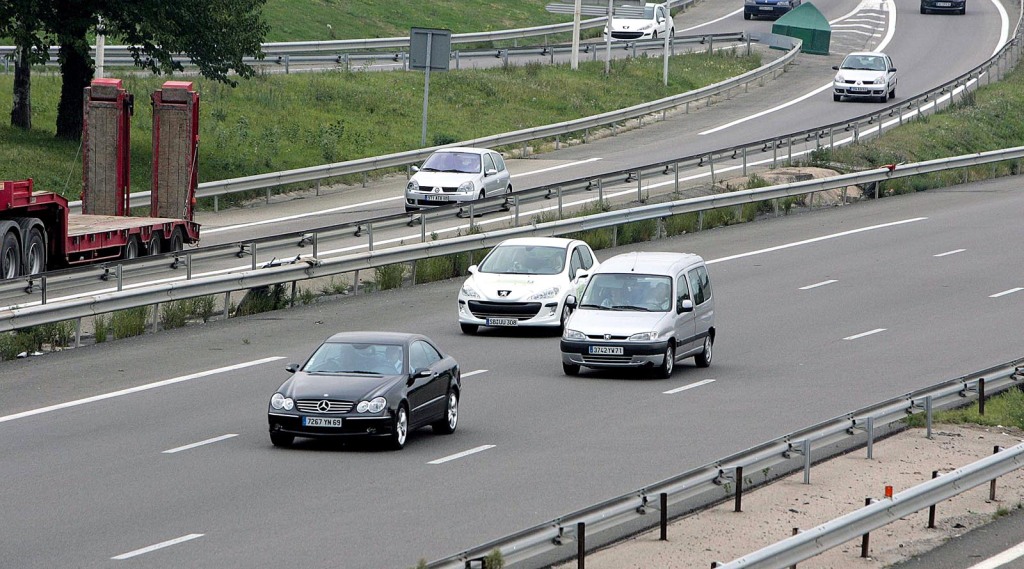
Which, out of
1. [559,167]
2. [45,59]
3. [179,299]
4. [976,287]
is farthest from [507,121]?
[179,299]

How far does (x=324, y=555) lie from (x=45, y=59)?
28111mm

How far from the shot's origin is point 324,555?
1226cm

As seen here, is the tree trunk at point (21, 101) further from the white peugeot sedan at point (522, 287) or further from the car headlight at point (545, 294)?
the car headlight at point (545, 294)

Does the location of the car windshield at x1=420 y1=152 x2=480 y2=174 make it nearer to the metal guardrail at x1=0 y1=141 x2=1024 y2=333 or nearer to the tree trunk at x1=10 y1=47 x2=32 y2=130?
the metal guardrail at x1=0 y1=141 x2=1024 y2=333

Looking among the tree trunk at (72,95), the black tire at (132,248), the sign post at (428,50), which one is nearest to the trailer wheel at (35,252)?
the black tire at (132,248)

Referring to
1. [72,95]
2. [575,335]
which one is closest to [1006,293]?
[575,335]

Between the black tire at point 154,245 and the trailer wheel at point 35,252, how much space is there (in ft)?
11.5

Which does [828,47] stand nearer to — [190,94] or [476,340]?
[190,94]

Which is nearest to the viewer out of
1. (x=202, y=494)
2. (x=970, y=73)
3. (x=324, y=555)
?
(x=324, y=555)

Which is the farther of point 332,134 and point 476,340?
point 332,134

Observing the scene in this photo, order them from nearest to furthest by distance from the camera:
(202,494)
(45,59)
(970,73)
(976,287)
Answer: (202,494) < (976,287) < (45,59) < (970,73)

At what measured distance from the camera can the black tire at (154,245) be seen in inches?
1200

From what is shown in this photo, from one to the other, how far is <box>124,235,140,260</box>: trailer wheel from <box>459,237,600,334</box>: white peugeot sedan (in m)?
7.86

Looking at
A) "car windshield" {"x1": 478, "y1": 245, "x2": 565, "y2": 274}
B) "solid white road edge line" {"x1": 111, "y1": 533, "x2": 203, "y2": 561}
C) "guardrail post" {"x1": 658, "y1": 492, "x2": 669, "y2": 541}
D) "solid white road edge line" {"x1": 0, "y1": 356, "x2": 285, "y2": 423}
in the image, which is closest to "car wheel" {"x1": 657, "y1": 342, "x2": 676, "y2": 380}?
"car windshield" {"x1": 478, "y1": 245, "x2": 565, "y2": 274}
